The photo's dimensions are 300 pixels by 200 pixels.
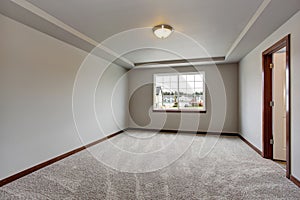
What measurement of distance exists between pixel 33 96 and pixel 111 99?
2522 mm

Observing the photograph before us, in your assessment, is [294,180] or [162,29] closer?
[294,180]

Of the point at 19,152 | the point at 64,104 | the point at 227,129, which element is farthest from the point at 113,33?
the point at 227,129

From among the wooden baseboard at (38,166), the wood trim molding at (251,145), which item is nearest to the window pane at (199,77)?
the wood trim molding at (251,145)

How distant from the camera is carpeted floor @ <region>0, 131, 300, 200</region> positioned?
6.57 ft

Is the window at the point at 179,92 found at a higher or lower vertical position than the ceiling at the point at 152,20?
lower

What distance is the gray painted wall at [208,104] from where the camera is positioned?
5230 mm

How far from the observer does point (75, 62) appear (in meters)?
3.65

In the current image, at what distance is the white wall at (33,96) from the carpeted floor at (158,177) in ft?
1.05

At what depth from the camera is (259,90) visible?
343 cm

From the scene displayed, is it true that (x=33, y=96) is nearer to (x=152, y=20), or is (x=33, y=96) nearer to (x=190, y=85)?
(x=152, y=20)

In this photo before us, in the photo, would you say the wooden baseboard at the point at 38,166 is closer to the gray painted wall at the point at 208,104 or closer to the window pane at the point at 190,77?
the gray painted wall at the point at 208,104

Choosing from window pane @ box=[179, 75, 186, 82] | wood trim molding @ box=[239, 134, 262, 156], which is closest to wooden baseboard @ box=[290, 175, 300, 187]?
wood trim molding @ box=[239, 134, 262, 156]

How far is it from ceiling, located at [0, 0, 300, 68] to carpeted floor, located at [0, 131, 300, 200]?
2.17 m

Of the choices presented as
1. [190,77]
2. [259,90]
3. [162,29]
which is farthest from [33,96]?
[190,77]
